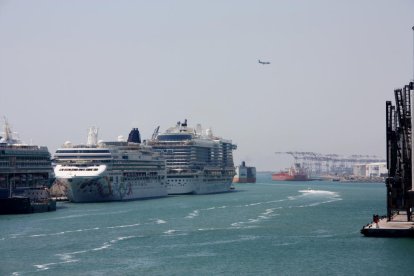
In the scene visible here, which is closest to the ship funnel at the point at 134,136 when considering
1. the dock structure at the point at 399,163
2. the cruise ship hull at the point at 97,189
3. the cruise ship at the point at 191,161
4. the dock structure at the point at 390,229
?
the cruise ship at the point at 191,161

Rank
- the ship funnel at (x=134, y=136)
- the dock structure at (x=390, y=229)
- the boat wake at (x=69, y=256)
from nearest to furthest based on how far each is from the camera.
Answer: the boat wake at (x=69, y=256) < the dock structure at (x=390, y=229) < the ship funnel at (x=134, y=136)

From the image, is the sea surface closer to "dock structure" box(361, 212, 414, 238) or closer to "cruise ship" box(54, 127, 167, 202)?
"dock structure" box(361, 212, 414, 238)

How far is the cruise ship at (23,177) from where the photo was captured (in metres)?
83.8

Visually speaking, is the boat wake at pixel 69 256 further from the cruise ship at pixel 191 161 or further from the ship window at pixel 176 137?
the ship window at pixel 176 137

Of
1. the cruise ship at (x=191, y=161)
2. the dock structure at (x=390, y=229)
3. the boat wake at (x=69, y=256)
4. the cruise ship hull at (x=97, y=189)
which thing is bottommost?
the boat wake at (x=69, y=256)

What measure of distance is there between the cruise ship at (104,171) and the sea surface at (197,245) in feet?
65.4

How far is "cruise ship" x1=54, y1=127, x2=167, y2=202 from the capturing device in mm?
103875

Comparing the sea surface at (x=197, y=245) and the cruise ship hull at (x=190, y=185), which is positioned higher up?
the cruise ship hull at (x=190, y=185)

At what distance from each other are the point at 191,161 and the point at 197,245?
81.7 meters

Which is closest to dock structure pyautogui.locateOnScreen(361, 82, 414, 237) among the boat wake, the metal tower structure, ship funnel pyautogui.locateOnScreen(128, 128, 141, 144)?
the metal tower structure

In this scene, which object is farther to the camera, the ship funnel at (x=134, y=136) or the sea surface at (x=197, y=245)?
the ship funnel at (x=134, y=136)

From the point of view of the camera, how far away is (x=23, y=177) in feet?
299

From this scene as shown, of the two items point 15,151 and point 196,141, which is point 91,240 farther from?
point 196,141

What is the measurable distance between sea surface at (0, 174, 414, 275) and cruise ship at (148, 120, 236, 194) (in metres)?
49.3
